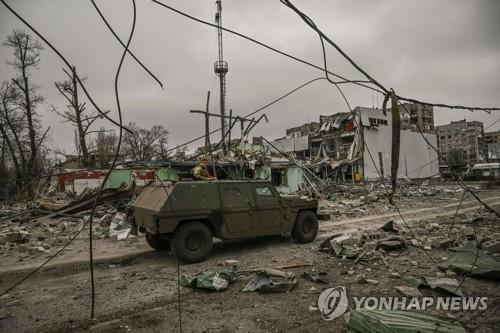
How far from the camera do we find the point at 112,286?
5.32 m

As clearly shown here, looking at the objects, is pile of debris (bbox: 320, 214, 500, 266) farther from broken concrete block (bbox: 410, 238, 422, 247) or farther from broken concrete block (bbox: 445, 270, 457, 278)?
broken concrete block (bbox: 445, 270, 457, 278)

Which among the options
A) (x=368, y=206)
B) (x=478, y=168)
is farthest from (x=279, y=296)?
(x=478, y=168)

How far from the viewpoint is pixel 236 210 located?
7016mm

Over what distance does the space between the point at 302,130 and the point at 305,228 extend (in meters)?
49.6

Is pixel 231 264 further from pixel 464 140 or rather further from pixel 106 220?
pixel 464 140

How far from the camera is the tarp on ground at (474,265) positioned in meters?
4.84

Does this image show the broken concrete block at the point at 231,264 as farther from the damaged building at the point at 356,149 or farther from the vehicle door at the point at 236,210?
the damaged building at the point at 356,149

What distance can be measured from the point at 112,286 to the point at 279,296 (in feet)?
9.06

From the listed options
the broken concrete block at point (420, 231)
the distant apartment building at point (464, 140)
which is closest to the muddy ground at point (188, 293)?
the broken concrete block at point (420, 231)

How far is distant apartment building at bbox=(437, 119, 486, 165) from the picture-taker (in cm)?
6706

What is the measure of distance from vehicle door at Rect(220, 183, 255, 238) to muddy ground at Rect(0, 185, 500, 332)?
21.5 inches

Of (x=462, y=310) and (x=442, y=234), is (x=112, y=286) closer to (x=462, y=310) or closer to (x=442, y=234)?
(x=462, y=310)

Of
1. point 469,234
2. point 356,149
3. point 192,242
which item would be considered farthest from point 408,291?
point 356,149

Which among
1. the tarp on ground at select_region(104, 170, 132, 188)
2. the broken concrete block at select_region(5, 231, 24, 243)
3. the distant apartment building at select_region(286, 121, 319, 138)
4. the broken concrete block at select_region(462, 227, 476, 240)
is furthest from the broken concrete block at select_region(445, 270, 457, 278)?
the distant apartment building at select_region(286, 121, 319, 138)
